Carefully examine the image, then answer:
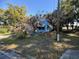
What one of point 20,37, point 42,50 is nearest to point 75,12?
point 20,37

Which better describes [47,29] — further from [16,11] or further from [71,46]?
[71,46]

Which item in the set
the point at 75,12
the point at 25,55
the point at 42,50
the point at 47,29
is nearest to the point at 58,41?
the point at 42,50

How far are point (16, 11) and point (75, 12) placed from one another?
9.52m

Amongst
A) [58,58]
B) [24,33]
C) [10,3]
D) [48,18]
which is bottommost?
[58,58]

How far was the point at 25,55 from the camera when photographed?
465 inches

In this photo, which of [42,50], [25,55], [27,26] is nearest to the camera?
[25,55]

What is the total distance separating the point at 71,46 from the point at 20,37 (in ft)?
20.9

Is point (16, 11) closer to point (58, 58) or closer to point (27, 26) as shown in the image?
point (27, 26)

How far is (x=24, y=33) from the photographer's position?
1883 centimetres

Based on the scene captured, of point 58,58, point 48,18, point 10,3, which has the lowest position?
point 58,58

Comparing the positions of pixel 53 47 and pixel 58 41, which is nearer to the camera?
pixel 53 47

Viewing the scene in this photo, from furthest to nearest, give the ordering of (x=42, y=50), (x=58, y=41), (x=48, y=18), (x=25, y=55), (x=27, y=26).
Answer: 1. (x=48, y=18)
2. (x=27, y=26)
3. (x=58, y=41)
4. (x=42, y=50)
5. (x=25, y=55)

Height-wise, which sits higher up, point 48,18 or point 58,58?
point 48,18

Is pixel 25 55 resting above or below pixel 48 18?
below
